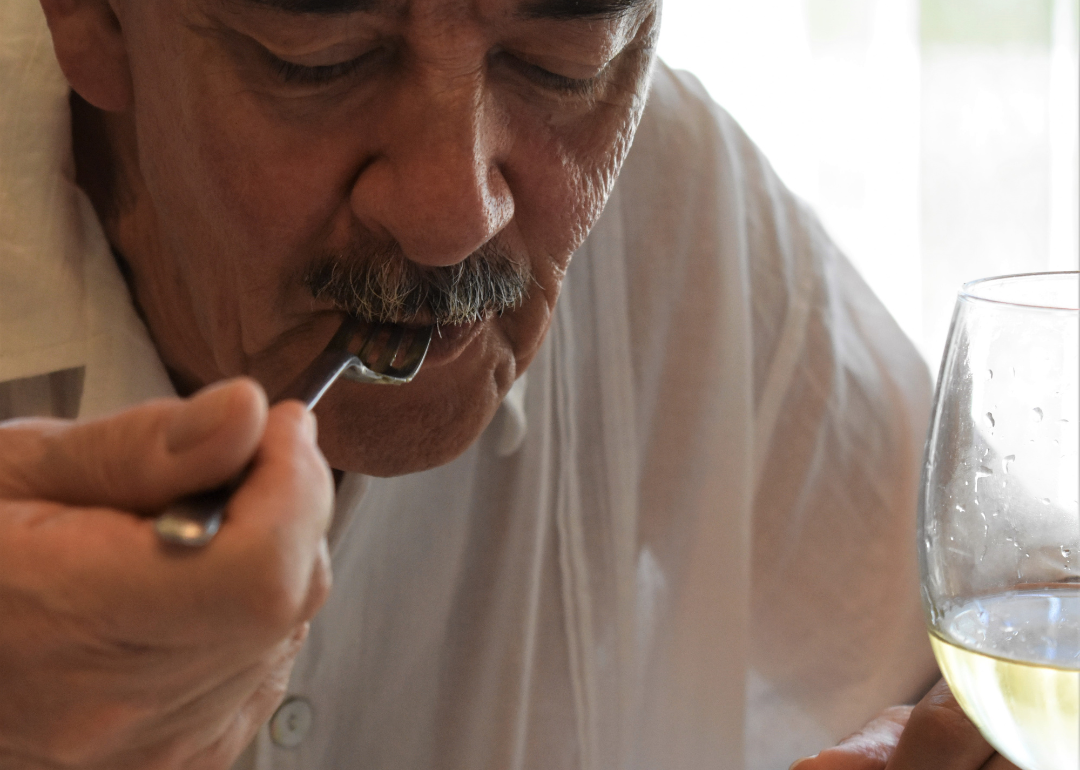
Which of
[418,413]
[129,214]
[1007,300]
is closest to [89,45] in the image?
[129,214]

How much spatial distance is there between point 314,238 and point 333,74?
114 mm

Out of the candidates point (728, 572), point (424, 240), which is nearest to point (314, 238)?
point (424, 240)

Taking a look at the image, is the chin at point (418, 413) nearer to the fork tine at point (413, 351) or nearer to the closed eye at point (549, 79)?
the fork tine at point (413, 351)

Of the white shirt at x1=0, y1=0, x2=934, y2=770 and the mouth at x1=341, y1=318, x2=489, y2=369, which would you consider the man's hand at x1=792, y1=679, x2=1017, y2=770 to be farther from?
the white shirt at x1=0, y1=0, x2=934, y2=770

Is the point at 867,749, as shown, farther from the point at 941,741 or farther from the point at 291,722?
the point at 291,722

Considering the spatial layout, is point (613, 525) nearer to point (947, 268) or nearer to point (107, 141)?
point (107, 141)

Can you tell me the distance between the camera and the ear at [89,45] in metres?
0.78

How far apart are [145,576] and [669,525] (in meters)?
0.89

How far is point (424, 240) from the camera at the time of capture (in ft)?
2.26

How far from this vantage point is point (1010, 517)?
0.51 meters

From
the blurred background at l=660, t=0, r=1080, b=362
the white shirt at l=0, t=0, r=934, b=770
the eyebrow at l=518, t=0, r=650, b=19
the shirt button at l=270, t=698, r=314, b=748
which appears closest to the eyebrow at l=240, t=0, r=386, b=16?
the eyebrow at l=518, t=0, r=650, b=19

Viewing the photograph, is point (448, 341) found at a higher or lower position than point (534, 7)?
lower

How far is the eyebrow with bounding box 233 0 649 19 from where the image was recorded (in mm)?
636

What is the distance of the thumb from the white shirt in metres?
0.61
